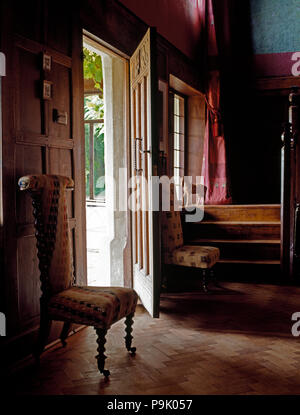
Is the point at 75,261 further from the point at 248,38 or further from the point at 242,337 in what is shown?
the point at 248,38

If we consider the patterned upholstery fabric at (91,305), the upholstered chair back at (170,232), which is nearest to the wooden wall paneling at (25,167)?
the patterned upholstery fabric at (91,305)

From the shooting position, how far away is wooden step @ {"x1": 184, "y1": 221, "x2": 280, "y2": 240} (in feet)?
16.9

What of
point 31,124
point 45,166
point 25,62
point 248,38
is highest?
point 248,38

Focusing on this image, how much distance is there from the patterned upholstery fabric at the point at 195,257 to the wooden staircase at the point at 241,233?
2.25 ft

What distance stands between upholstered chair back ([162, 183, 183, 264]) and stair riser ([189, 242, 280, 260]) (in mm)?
777

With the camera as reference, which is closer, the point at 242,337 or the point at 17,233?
the point at 17,233

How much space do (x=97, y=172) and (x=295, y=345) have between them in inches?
246

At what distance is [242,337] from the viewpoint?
3.06 metres

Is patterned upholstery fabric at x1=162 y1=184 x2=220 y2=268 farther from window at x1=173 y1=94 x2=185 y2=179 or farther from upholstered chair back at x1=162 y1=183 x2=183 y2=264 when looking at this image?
window at x1=173 y1=94 x2=185 y2=179

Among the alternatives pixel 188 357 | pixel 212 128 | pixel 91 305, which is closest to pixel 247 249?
pixel 212 128

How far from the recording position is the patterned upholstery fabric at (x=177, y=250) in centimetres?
422

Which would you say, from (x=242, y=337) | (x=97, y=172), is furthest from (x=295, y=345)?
(x=97, y=172)

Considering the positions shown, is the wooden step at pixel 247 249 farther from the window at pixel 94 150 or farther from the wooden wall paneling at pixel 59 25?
the window at pixel 94 150

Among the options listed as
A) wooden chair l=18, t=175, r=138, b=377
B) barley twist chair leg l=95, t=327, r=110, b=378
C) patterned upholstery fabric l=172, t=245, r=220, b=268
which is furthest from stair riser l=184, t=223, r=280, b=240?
barley twist chair leg l=95, t=327, r=110, b=378
